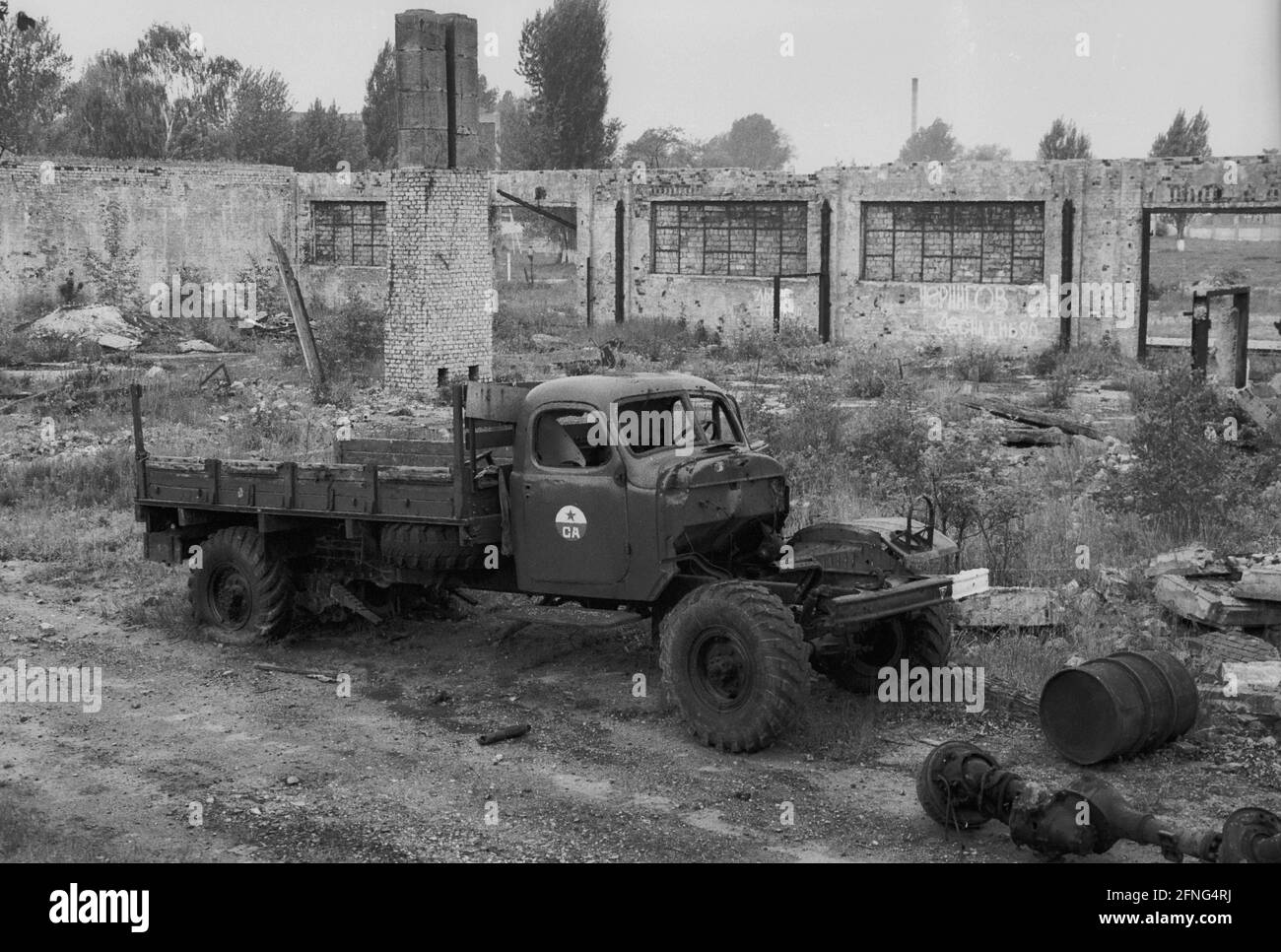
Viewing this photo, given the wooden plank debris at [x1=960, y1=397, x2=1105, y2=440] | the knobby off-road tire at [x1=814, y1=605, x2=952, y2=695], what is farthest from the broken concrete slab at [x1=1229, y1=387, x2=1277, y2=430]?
the knobby off-road tire at [x1=814, y1=605, x2=952, y2=695]

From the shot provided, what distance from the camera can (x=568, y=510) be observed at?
8875mm

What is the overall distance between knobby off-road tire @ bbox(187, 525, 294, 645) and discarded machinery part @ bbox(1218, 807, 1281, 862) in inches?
269

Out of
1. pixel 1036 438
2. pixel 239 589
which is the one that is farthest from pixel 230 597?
pixel 1036 438

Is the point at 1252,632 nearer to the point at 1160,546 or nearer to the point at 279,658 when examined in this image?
the point at 1160,546

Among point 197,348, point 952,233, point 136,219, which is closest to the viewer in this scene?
point 952,233

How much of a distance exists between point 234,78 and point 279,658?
5218cm

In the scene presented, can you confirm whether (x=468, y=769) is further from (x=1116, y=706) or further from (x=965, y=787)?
(x=1116, y=706)

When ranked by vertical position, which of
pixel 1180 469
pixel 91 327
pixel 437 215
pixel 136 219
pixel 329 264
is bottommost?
pixel 1180 469

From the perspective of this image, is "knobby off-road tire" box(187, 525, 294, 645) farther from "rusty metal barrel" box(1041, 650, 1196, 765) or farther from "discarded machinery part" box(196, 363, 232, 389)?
"discarded machinery part" box(196, 363, 232, 389)

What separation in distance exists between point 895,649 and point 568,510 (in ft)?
7.26

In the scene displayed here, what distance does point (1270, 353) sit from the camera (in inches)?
963

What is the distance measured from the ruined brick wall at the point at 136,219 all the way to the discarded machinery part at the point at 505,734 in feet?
77.9

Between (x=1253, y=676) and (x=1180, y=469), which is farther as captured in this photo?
(x=1180, y=469)

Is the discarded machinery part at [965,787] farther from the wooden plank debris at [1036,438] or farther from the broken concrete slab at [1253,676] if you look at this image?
the wooden plank debris at [1036,438]
